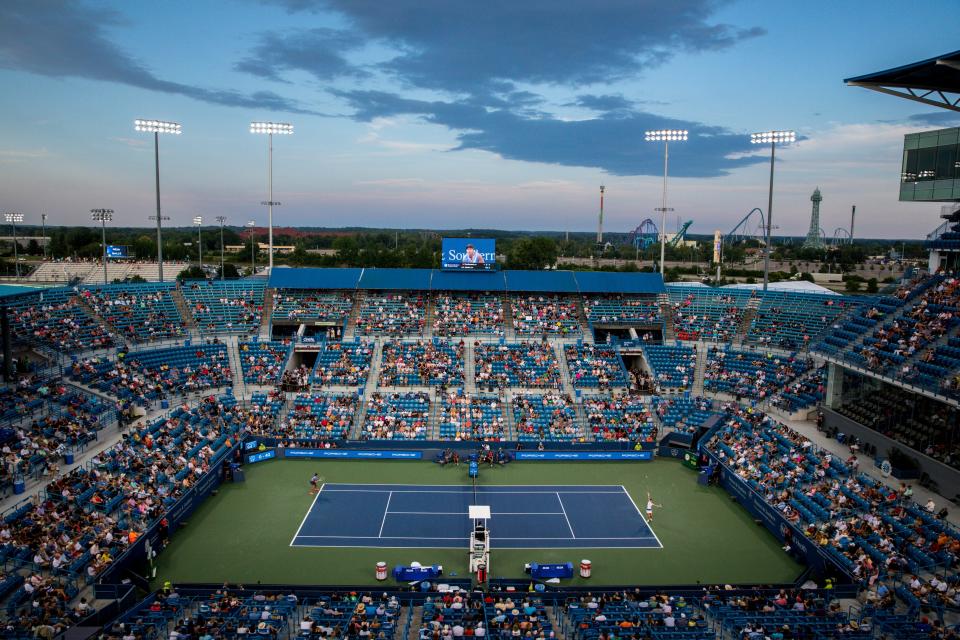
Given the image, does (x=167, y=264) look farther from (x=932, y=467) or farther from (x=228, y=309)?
(x=932, y=467)

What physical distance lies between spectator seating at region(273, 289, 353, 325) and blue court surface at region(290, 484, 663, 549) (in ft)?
65.0

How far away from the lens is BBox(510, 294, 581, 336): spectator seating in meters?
50.4

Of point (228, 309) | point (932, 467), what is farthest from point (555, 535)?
point (228, 309)

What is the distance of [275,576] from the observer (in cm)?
2381

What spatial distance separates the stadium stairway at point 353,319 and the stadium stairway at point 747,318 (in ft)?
Result: 93.2

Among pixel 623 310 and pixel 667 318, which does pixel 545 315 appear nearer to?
pixel 623 310

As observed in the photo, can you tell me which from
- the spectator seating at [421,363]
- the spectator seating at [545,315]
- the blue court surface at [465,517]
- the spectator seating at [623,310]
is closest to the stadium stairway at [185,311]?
the spectator seating at [421,363]

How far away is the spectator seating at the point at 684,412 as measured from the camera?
131 feet

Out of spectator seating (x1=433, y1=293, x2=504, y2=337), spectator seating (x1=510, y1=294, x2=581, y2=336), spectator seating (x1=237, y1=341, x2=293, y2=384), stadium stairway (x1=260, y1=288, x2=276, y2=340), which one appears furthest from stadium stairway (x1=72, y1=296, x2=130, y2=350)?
spectator seating (x1=510, y1=294, x2=581, y2=336)

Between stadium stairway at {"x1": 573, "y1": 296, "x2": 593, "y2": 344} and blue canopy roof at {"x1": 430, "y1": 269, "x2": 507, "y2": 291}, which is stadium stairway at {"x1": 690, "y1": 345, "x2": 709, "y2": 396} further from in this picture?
blue canopy roof at {"x1": 430, "y1": 269, "x2": 507, "y2": 291}

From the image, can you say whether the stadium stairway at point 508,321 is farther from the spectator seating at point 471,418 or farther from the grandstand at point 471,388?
the spectator seating at point 471,418

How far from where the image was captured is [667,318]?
5231 centimetres

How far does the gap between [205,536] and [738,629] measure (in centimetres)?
2033

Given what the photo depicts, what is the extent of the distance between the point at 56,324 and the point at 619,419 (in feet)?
118
